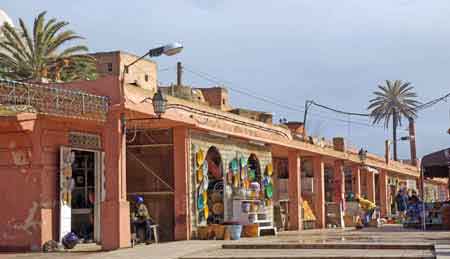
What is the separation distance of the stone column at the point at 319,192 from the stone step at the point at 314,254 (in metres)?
17.0

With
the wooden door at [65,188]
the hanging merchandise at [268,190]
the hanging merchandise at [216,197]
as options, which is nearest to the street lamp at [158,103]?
the wooden door at [65,188]

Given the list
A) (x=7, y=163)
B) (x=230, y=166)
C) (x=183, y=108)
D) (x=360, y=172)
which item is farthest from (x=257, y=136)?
(x=360, y=172)

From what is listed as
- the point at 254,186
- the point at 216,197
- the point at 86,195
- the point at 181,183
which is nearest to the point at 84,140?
the point at 86,195

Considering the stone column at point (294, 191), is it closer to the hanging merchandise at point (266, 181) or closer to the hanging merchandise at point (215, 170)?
the hanging merchandise at point (266, 181)

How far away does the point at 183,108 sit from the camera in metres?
23.8

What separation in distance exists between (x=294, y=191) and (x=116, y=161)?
1429 cm

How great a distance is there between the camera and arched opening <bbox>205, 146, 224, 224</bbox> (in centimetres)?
2534

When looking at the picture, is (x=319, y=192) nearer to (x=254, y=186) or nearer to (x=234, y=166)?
(x=254, y=186)

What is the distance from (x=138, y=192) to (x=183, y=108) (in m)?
2.97

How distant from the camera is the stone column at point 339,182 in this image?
124 feet

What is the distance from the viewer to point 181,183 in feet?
75.2

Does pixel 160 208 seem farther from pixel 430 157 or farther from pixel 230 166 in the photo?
pixel 430 157

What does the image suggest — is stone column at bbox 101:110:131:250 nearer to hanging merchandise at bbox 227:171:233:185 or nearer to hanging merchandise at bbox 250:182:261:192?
hanging merchandise at bbox 227:171:233:185

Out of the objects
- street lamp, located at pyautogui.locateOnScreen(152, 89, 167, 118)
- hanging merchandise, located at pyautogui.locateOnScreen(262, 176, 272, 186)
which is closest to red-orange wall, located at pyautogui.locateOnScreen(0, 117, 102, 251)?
street lamp, located at pyautogui.locateOnScreen(152, 89, 167, 118)
